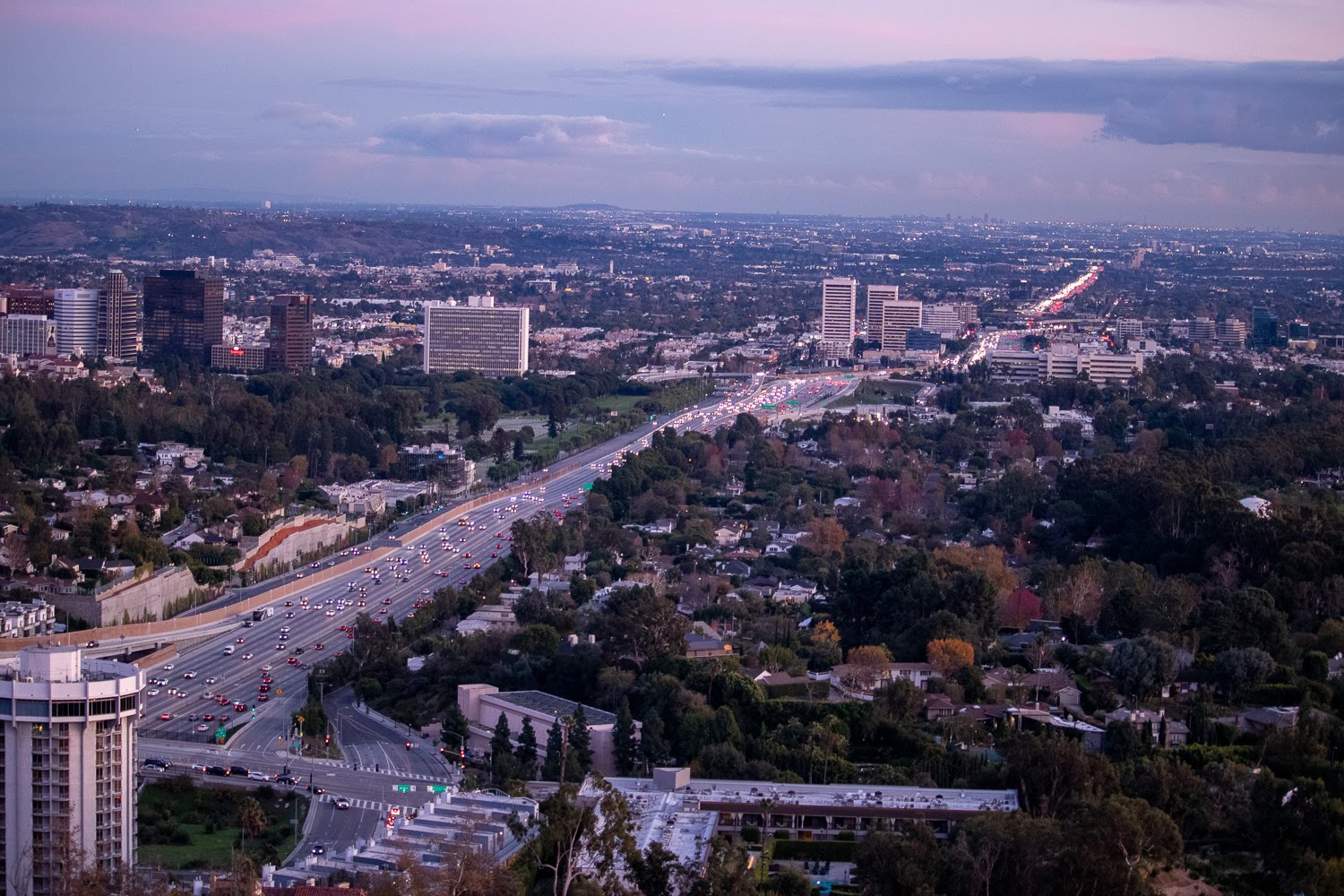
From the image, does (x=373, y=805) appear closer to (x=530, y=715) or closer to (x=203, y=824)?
(x=203, y=824)

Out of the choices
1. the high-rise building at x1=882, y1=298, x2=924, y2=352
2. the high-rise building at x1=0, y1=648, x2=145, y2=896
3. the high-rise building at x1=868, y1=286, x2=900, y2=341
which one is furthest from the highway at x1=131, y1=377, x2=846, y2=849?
the high-rise building at x1=868, y1=286, x2=900, y2=341

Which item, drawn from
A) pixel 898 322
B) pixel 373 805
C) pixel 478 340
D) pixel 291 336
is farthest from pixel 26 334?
pixel 373 805

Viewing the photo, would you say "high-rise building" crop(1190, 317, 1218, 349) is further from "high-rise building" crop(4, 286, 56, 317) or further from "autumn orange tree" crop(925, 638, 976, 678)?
"autumn orange tree" crop(925, 638, 976, 678)

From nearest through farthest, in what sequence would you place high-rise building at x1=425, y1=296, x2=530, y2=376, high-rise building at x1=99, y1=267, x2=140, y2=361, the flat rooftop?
the flat rooftop, high-rise building at x1=425, y1=296, x2=530, y2=376, high-rise building at x1=99, y1=267, x2=140, y2=361

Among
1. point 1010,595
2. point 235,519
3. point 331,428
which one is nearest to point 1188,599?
point 1010,595

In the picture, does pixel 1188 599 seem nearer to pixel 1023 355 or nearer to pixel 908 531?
pixel 908 531

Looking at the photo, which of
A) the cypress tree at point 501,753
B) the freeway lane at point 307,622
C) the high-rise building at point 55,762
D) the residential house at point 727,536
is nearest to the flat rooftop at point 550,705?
the cypress tree at point 501,753
